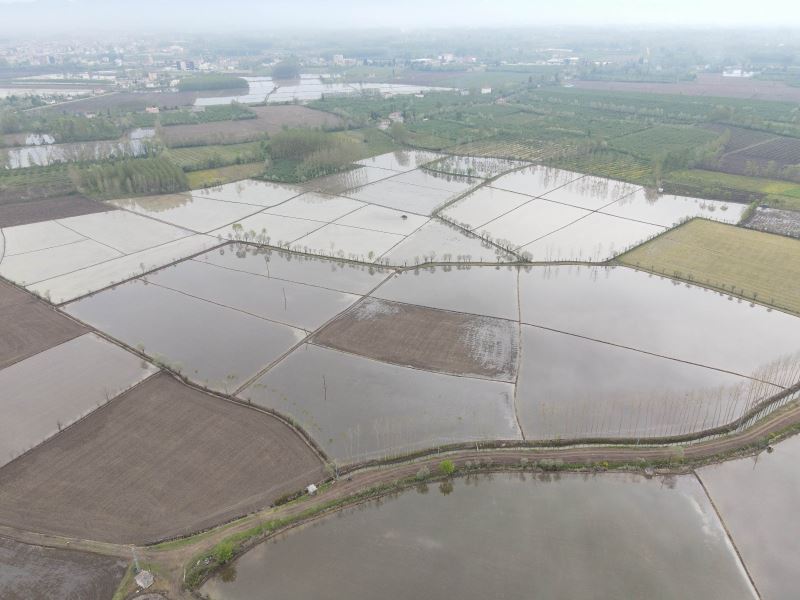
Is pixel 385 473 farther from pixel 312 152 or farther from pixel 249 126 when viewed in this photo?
pixel 249 126

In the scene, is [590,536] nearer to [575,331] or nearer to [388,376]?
[388,376]

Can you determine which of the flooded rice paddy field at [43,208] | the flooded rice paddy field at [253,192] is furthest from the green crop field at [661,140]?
the flooded rice paddy field at [43,208]

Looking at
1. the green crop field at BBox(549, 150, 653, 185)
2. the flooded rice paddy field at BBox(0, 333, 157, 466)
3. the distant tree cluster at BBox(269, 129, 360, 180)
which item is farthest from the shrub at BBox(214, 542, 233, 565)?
the green crop field at BBox(549, 150, 653, 185)

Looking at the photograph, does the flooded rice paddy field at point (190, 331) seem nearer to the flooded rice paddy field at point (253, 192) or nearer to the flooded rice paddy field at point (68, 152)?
the flooded rice paddy field at point (253, 192)

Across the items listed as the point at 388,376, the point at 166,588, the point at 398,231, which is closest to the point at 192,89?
the point at 398,231

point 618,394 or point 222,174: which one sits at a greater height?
point 222,174

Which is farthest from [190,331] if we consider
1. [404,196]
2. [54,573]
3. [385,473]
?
[404,196]

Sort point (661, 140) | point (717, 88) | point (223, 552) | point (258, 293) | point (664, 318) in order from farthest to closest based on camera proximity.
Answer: point (717, 88)
point (661, 140)
point (258, 293)
point (664, 318)
point (223, 552)
